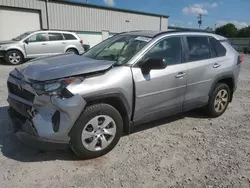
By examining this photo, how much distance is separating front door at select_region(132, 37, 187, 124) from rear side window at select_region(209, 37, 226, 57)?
0.98m

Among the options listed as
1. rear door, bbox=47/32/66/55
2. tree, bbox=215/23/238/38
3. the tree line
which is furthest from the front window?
tree, bbox=215/23/238/38

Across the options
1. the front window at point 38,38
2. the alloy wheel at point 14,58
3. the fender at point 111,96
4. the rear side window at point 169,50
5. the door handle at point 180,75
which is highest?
the front window at point 38,38

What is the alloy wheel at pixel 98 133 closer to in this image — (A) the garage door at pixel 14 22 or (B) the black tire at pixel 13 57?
(B) the black tire at pixel 13 57

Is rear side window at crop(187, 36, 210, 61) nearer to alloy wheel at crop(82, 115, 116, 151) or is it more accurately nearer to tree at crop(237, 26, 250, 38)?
alloy wheel at crop(82, 115, 116, 151)

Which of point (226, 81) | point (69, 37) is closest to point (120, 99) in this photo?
point (226, 81)

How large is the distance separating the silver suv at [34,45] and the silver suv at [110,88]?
8637 mm

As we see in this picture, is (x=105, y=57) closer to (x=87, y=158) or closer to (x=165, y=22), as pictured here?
(x=87, y=158)

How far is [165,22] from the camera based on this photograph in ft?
88.4

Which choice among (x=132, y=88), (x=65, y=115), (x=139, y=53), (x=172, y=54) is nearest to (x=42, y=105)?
(x=65, y=115)

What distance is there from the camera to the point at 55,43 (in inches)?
474

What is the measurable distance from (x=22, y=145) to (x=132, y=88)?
1.81m

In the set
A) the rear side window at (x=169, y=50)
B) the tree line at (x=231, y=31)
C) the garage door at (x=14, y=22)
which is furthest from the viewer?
the tree line at (x=231, y=31)

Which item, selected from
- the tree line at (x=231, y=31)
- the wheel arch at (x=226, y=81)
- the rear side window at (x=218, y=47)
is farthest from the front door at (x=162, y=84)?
the tree line at (x=231, y=31)

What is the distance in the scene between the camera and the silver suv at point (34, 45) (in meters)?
11.1
